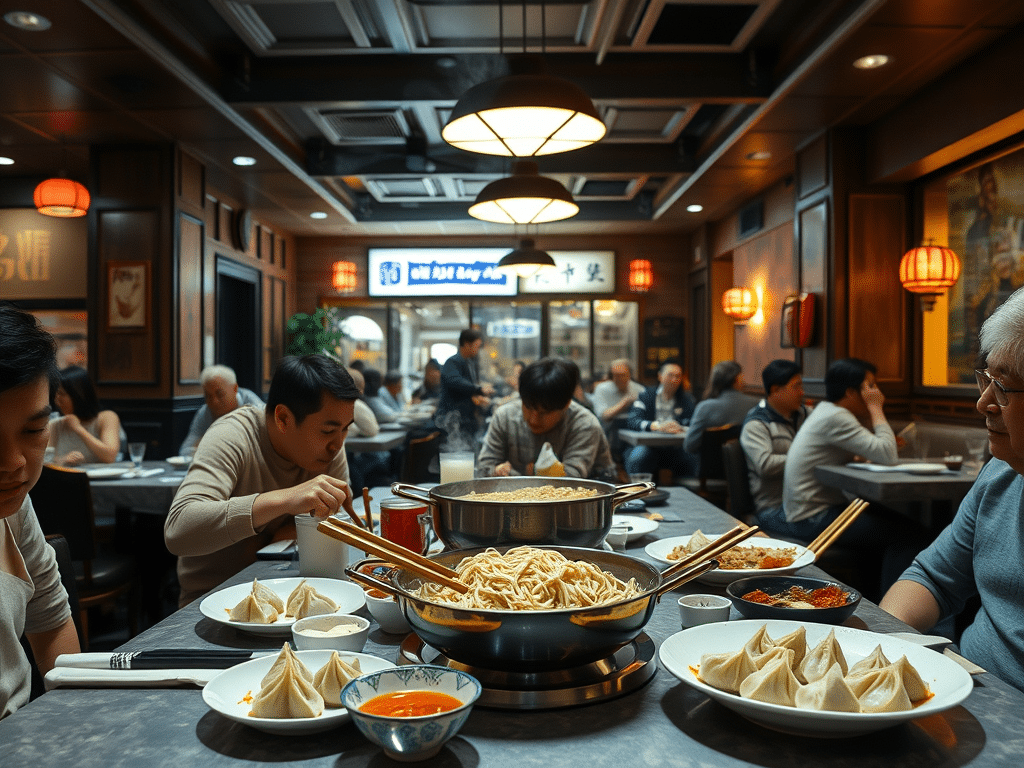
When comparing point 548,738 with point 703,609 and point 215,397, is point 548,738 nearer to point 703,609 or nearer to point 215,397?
point 703,609

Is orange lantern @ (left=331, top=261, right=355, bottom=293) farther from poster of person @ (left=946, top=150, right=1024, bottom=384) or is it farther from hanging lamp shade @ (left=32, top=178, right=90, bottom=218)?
poster of person @ (left=946, top=150, right=1024, bottom=384)

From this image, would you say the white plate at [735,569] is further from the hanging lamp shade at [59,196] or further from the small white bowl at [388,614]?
the hanging lamp shade at [59,196]

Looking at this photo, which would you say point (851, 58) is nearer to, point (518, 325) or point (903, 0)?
point (903, 0)

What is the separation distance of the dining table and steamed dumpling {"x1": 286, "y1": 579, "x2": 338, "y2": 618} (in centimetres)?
28

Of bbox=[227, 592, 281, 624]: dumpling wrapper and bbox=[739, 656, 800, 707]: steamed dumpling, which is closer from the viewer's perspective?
bbox=[739, 656, 800, 707]: steamed dumpling

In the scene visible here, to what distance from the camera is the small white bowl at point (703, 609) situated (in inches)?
50.3

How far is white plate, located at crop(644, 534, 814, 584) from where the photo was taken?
151 cm

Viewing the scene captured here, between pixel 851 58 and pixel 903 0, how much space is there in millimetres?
681

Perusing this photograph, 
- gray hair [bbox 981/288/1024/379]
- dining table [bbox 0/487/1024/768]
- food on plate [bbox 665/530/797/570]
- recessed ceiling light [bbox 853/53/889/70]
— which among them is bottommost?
dining table [bbox 0/487/1024/768]

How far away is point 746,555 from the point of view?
168 cm

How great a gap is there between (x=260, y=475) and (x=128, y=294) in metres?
4.59

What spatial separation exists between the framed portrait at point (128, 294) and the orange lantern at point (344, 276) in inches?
143

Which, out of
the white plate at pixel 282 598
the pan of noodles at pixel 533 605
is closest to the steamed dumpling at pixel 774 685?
the pan of noodles at pixel 533 605

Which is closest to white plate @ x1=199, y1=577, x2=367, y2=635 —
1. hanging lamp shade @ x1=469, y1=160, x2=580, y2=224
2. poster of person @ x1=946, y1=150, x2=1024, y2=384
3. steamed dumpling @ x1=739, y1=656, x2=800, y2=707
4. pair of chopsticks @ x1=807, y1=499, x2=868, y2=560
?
steamed dumpling @ x1=739, y1=656, x2=800, y2=707
